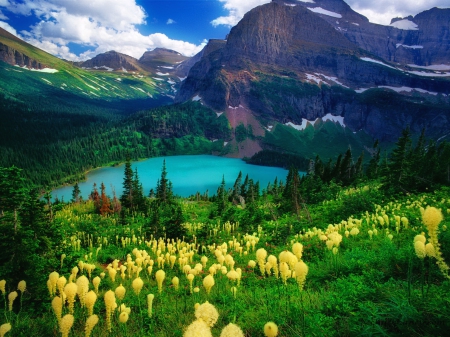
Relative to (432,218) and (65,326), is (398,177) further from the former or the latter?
(65,326)

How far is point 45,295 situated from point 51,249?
1835 millimetres

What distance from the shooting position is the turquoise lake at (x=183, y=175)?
88.9 m

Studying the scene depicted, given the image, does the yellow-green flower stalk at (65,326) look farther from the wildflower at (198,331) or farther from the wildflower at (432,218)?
the wildflower at (432,218)

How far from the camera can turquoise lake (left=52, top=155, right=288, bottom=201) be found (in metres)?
88.9

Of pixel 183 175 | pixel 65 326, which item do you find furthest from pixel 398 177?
pixel 183 175

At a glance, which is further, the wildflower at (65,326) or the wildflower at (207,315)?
the wildflower at (65,326)

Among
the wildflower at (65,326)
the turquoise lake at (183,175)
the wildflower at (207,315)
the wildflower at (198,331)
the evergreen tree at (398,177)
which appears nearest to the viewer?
the wildflower at (198,331)

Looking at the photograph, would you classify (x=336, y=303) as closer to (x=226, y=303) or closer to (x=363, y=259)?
(x=226, y=303)

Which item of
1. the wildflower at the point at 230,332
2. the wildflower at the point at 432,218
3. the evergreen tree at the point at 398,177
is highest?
the wildflower at the point at 432,218

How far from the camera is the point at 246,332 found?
3.96m

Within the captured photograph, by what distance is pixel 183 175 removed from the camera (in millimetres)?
115062

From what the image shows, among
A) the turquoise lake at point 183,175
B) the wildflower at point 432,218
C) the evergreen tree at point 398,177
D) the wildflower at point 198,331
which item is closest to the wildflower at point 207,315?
the wildflower at point 198,331

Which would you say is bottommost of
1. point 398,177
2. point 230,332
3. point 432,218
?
point 398,177

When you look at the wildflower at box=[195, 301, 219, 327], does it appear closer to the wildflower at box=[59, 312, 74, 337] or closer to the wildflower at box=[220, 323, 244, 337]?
the wildflower at box=[220, 323, 244, 337]
